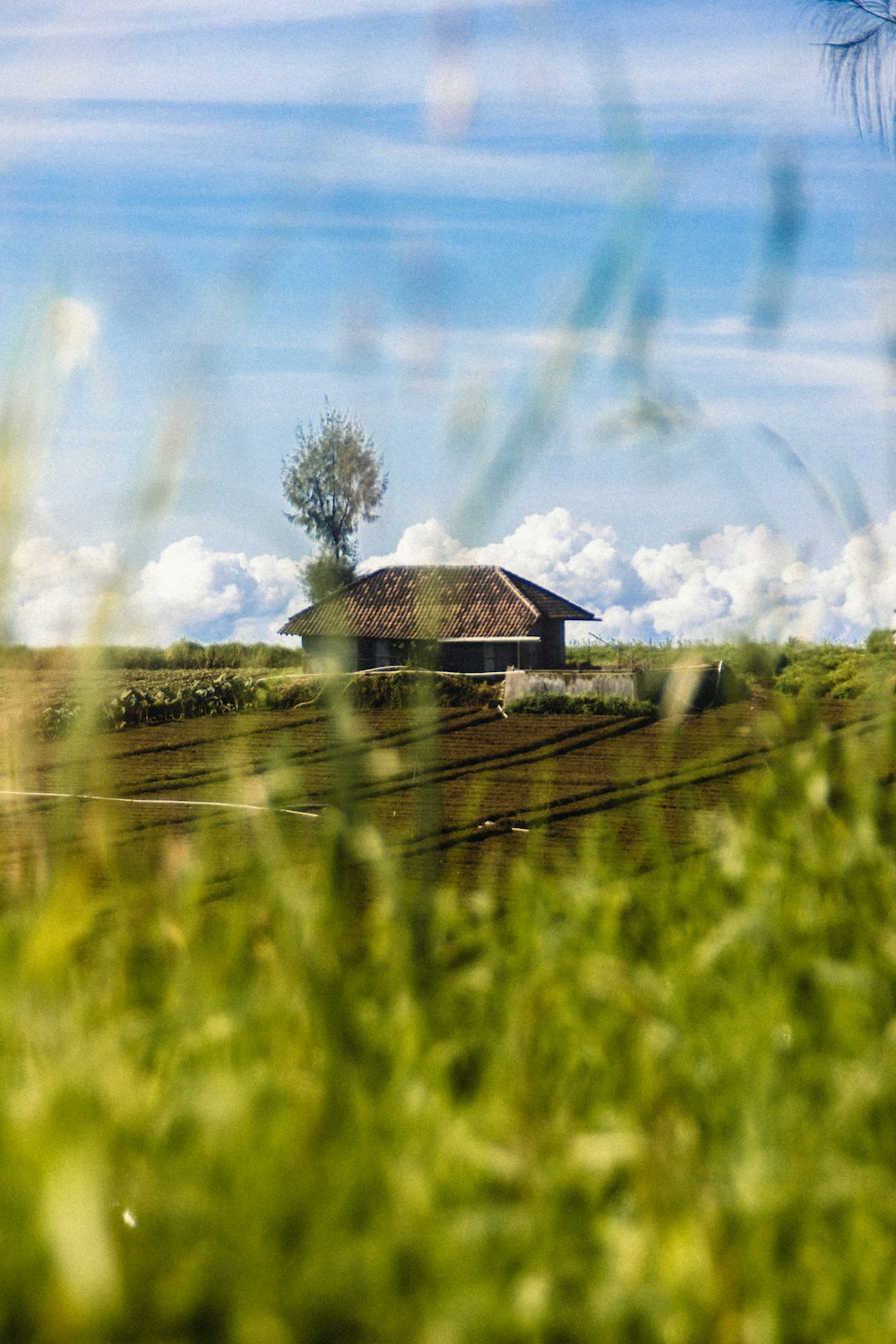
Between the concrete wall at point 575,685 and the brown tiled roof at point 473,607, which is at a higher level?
the brown tiled roof at point 473,607

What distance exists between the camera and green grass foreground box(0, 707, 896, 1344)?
657mm

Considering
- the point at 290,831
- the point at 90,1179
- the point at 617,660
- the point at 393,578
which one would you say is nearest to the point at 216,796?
the point at 290,831

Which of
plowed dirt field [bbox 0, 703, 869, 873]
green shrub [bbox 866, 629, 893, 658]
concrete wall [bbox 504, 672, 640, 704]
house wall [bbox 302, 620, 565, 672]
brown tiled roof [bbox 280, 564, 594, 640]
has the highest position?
brown tiled roof [bbox 280, 564, 594, 640]

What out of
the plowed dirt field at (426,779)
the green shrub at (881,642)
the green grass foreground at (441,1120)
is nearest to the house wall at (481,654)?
the plowed dirt field at (426,779)

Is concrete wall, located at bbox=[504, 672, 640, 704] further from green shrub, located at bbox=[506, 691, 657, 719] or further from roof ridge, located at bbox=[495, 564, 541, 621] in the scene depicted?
roof ridge, located at bbox=[495, 564, 541, 621]

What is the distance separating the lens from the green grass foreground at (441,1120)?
25.9 inches

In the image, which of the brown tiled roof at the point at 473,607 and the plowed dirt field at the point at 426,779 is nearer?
the plowed dirt field at the point at 426,779

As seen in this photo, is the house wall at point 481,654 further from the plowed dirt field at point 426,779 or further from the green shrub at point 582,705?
the plowed dirt field at point 426,779

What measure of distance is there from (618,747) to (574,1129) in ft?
17.7

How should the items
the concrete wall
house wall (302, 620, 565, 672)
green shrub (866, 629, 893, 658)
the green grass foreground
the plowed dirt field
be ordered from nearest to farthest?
the green grass foreground
the plowed dirt field
green shrub (866, 629, 893, 658)
the concrete wall
house wall (302, 620, 565, 672)

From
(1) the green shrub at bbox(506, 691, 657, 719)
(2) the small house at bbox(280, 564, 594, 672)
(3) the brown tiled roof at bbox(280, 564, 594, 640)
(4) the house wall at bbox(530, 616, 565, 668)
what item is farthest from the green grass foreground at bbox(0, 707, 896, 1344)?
(4) the house wall at bbox(530, 616, 565, 668)

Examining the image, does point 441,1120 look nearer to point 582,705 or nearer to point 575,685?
point 582,705

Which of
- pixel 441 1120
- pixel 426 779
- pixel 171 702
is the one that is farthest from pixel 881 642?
pixel 171 702

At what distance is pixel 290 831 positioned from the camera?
4.33 meters
